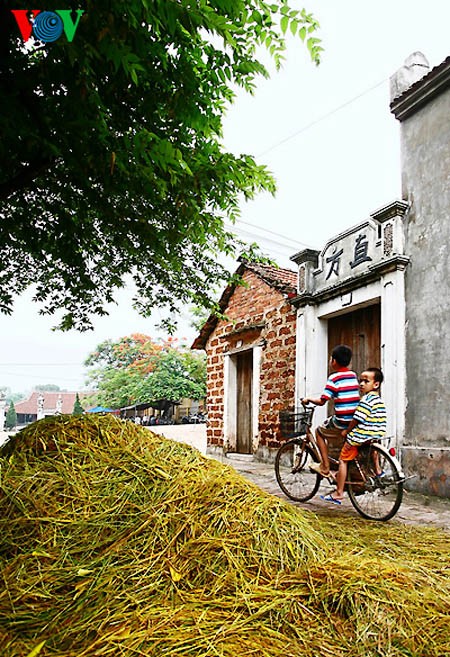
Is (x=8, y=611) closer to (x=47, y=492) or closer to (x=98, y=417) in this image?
(x=47, y=492)

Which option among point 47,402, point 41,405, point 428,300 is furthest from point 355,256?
point 47,402

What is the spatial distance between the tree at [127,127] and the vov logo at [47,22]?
0.03m

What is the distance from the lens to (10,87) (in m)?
3.02

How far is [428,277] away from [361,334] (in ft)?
4.89

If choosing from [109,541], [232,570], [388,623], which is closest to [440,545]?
[388,623]

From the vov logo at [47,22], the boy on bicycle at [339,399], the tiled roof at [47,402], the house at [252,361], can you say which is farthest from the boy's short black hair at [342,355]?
the tiled roof at [47,402]

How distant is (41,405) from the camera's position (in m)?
52.8

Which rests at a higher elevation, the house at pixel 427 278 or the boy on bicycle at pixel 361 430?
the house at pixel 427 278

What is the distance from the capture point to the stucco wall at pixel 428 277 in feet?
17.9

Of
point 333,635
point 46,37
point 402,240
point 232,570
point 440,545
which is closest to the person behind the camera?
point 333,635

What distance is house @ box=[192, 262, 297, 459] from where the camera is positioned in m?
8.41

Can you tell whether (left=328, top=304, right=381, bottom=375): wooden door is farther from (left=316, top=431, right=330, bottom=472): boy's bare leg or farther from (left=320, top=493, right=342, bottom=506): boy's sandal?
(left=320, top=493, right=342, bottom=506): boy's sandal

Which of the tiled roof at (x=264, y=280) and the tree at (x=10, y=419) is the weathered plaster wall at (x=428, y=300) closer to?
the tiled roof at (x=264, y=280)

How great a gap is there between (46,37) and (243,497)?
236 cm
